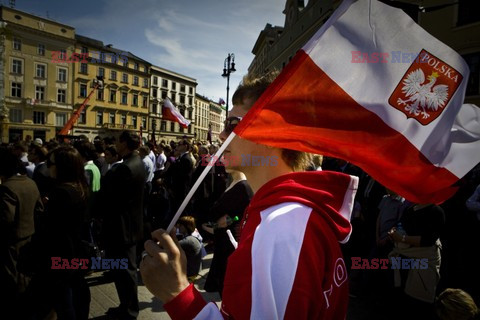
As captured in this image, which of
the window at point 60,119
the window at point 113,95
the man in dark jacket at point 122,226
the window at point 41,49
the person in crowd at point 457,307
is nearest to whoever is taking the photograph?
the person in crowd at point 457,307

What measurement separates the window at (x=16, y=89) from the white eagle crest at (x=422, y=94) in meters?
50.1

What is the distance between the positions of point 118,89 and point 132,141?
178 ft

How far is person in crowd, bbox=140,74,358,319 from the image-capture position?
0.81m

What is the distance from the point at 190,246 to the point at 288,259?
3.22 meters

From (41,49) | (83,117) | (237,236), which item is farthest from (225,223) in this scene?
(83,117)

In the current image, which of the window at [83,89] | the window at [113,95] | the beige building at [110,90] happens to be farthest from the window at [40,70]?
the window at [113,95]

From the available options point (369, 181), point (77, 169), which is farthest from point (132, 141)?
point (369, 181)

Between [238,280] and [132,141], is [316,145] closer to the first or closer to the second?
[238,280]

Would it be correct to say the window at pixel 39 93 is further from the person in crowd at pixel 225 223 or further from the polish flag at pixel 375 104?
the polish flag at pixel 375 104

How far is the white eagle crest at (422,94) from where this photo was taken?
1.45 m

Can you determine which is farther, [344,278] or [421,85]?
[421,85]

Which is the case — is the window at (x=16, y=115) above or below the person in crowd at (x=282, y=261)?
above

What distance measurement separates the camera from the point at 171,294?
1.00 m

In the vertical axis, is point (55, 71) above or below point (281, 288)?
above
